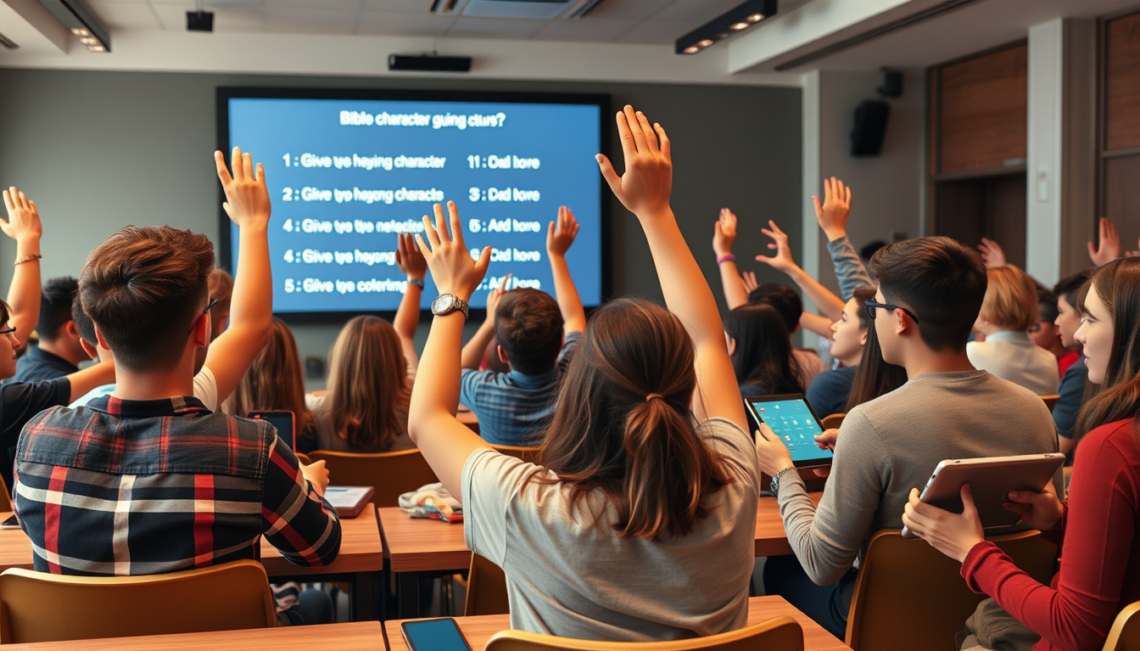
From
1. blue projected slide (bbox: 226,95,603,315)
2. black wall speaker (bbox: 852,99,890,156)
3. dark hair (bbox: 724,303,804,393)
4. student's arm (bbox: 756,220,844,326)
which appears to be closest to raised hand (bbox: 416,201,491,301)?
dark hair (bbox: 724,303,804,393)

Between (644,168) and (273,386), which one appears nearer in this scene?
(644,168)

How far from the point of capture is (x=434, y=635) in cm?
142

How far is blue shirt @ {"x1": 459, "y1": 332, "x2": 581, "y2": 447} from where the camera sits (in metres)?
2.97

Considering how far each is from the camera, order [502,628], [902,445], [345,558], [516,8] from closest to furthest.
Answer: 1. [502,628]
2. [902,445]
3. [345,558]
4. [516,8]

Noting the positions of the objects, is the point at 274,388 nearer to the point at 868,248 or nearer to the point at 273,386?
the point at 273,386

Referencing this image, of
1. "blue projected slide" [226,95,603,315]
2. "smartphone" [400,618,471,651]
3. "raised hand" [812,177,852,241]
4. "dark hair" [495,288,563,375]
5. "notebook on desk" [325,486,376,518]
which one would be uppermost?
"blue projected slide" [226,95,603,315]

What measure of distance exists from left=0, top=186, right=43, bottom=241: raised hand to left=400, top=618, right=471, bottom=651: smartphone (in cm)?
204

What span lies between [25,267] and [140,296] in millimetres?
1620

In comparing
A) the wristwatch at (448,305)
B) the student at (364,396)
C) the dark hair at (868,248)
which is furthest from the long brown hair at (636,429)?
the dark hair at (868,248)

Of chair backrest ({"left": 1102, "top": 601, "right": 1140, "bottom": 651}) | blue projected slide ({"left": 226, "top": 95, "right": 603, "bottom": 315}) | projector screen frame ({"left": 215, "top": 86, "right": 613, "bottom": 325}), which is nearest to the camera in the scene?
chair backrest ({"left": 1102, "top": 601, "right": 1140, "bottom": 651})

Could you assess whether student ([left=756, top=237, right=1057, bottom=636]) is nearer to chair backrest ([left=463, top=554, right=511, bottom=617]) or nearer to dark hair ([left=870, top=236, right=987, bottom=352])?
dark hair ([left=870, top=236, right=987, bottom=352])

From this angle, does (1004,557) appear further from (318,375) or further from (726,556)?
(318,375)

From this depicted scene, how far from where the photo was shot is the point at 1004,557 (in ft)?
5.03

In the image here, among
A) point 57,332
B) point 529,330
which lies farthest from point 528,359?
point 57,332
